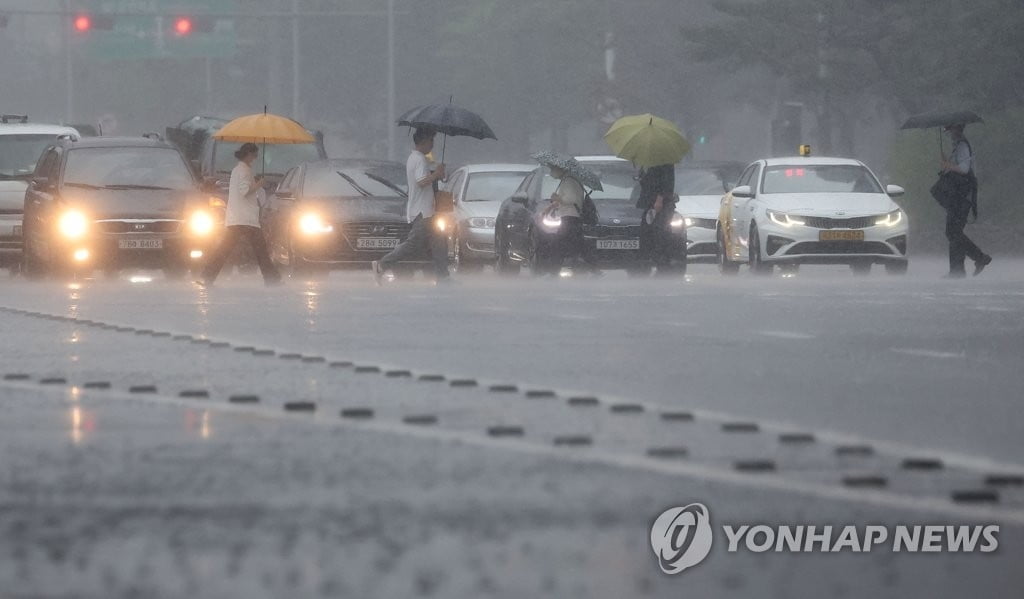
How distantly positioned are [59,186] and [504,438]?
65.8 ft

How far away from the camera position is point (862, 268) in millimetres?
31891

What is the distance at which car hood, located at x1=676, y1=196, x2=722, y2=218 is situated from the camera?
119ft

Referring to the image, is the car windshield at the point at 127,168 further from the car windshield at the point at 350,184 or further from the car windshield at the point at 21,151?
the car windshield at the point at 21,151

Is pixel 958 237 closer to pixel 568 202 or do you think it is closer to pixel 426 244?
pixel 568 202

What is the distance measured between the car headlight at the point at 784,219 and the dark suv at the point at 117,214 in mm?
6457

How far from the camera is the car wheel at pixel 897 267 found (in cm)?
3085

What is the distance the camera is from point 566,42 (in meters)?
74.8

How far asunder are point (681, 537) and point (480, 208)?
90.1 ft

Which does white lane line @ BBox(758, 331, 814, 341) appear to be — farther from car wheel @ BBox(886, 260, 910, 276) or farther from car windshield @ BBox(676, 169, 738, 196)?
car windshield @ BBox(676, 169, 738, 196)

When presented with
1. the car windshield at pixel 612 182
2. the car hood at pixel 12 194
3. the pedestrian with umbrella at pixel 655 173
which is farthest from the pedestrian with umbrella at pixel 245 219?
the car hood at pixel 12 194

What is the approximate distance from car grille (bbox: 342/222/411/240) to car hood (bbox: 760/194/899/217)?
4407 millimetres

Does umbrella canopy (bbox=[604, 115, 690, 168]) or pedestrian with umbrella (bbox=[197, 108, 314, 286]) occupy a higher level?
umbrella canopy (bbox=[604, 115, 690, 168])

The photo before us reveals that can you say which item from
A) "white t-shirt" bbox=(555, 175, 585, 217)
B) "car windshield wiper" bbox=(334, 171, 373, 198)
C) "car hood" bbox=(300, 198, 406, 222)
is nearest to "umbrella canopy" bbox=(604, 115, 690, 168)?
"white t-shirt" bbox=(555, 175, 585, 217)

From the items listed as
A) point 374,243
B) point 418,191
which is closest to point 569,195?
point 418,191
